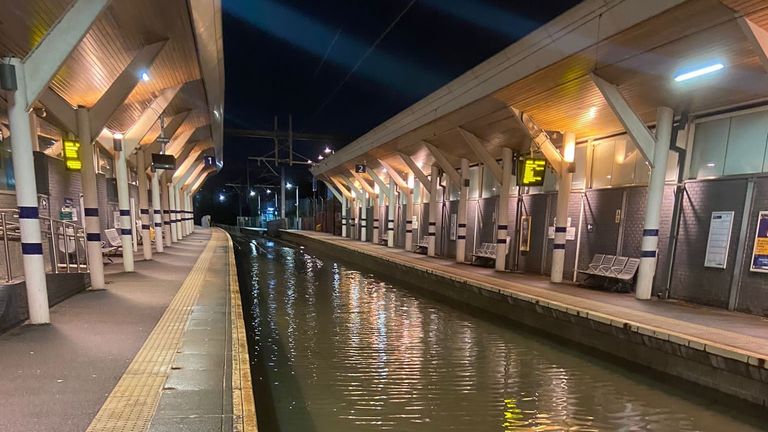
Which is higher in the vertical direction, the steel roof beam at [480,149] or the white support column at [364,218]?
the steel roof beam at [480,149]

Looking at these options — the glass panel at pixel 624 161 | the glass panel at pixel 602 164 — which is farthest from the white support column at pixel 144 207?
the glass panel at pixel 624 161

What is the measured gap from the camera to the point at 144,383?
307 cm

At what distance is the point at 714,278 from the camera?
276 inches

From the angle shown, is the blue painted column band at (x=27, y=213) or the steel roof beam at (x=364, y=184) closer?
the blue painted column band at (x=27, y=213)

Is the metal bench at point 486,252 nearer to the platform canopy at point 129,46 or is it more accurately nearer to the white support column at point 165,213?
the platform canopy at point 129,46

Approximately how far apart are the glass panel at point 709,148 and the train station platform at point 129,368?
27.8ft

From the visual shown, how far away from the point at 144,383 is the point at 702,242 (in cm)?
883

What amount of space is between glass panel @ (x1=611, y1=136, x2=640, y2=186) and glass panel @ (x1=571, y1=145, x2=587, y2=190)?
2.77 feet

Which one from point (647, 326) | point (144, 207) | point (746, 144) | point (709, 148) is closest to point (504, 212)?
point (709, 148)

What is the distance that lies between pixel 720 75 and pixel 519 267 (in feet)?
23.4

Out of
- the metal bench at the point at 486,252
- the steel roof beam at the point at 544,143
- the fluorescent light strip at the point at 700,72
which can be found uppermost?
the fluorescent light strip at the point at 700,72

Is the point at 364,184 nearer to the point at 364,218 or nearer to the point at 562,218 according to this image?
the point at 364,218

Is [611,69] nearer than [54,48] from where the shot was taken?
No

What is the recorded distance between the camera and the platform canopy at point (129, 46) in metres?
5.84
